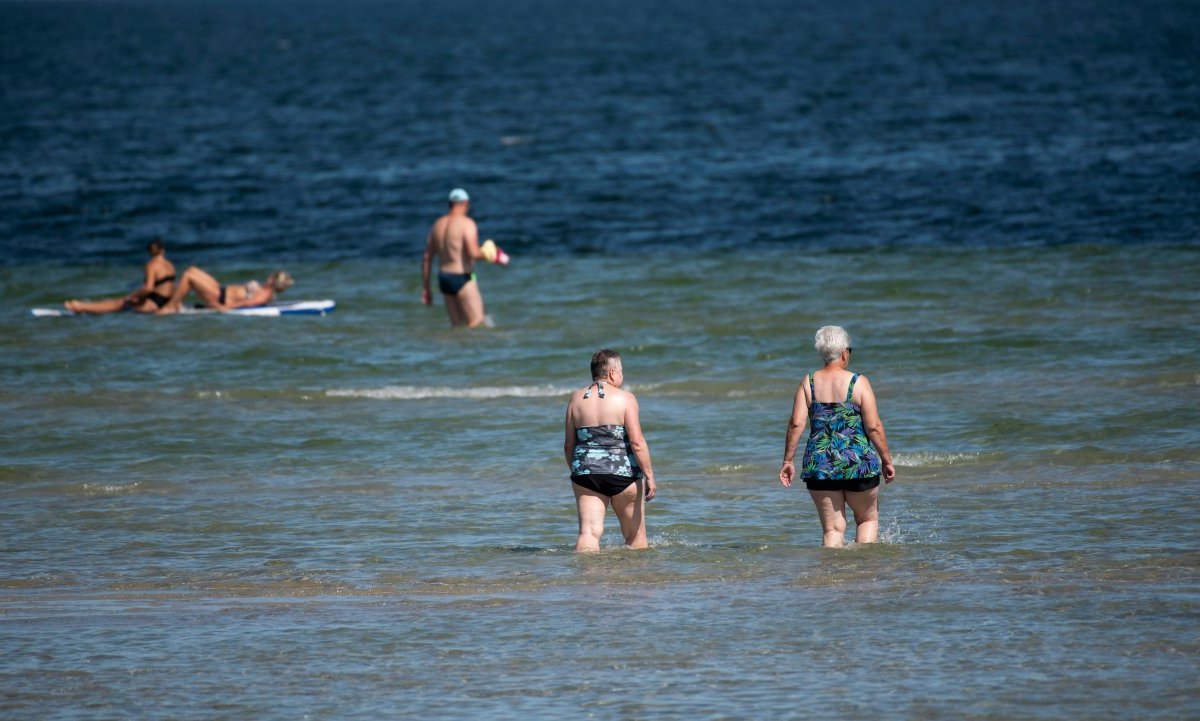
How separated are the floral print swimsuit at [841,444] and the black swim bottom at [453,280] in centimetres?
1062

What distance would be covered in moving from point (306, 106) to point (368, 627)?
194 feet

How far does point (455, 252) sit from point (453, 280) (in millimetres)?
605

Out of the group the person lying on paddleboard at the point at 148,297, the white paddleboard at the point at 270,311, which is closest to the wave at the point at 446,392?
the white paddleboard at the point at 270,311

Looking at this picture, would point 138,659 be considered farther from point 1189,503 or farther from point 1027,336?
point 1027,336

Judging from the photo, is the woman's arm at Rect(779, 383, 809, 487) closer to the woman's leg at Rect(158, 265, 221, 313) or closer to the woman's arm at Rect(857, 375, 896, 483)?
the woman's arm at Rect(857, 375, 896, 483)

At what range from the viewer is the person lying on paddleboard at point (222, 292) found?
22281 millimetres

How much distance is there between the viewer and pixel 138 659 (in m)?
8.15

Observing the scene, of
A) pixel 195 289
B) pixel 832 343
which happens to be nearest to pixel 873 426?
pixel 832 343

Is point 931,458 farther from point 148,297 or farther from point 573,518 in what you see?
point 148,297

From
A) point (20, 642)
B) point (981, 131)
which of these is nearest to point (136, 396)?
point (20, 642)

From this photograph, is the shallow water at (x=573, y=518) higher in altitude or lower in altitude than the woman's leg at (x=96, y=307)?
lower

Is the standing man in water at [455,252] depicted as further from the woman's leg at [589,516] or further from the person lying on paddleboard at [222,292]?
the woman's leg at [589,516]

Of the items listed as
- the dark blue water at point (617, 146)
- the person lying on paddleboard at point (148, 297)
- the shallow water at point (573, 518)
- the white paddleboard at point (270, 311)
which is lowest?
the shallow water at point (573, 518)

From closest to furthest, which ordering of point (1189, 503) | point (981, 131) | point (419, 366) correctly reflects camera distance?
point (1189, 503) < point (419, 366) < point (981, 131)
